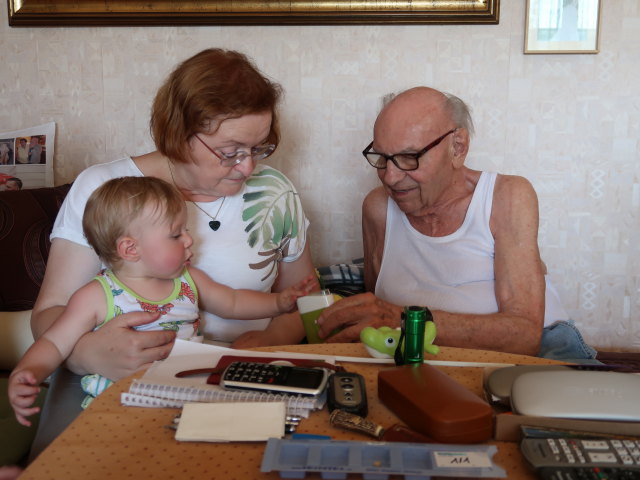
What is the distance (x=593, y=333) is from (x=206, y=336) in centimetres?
159

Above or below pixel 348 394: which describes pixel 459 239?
above

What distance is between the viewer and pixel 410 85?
2.43 m

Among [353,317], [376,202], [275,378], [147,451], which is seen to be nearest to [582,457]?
[275,378]

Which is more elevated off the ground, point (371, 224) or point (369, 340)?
point (371, 224)

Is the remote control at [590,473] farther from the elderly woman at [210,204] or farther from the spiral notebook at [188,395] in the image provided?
the elderly woman at [210,204]

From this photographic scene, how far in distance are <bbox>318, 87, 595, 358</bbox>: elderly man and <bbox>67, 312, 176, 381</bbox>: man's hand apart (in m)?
0.46

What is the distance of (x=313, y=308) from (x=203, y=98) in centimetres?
59

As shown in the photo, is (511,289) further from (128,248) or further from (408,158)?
(128,248)

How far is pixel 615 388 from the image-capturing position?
3.18 feet

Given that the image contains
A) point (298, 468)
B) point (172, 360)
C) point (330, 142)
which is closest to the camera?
point (298, 468)

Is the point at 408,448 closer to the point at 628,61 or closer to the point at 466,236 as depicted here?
the point at 466,236

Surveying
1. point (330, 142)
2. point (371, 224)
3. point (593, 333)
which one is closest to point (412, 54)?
point (330, 142)

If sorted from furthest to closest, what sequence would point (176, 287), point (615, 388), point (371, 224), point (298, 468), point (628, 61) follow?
point (628, 61), point (371, 224), point (176, 287), point (615, 388), point (298, 468)

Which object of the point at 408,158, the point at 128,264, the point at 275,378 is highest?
the point at 408,158
